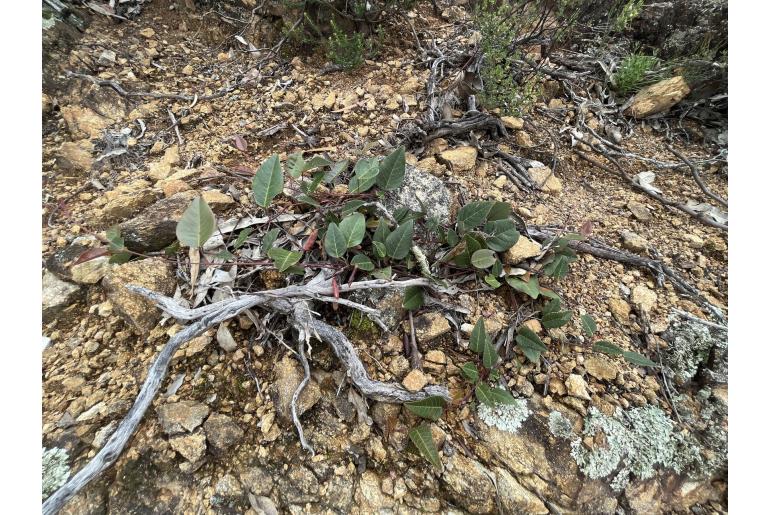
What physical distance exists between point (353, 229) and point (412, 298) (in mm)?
344

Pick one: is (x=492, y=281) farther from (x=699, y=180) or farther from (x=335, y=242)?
(x=699, y=180)

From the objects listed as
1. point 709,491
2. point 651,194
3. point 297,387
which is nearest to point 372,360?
point 297,387

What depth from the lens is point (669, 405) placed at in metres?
1.35

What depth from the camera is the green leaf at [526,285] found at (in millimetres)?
1451

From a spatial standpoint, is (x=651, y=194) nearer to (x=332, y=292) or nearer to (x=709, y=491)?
(x=709, y=491)

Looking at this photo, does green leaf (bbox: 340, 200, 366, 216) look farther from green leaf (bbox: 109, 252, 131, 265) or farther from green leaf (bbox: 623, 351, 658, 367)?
green leaf (bbox: 623, 351, 658, 367)

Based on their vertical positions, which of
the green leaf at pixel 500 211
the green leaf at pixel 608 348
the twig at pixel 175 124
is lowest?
the green leaf at pixel 608 348

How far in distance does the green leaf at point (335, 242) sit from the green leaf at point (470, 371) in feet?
1.98

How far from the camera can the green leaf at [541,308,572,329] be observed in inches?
55.7

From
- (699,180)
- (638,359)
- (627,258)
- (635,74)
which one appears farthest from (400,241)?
(635,74)

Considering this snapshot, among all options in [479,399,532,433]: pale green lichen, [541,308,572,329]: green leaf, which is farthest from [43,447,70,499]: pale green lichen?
[541,308,572,329]: green leaf

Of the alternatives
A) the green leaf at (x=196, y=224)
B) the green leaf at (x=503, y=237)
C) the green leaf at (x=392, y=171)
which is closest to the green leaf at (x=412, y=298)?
the green leaf at (x=503, y=237)

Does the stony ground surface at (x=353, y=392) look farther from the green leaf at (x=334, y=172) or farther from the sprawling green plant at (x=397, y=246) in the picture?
the green leaf at (x=334, y=172)

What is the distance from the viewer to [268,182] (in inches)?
60.0
